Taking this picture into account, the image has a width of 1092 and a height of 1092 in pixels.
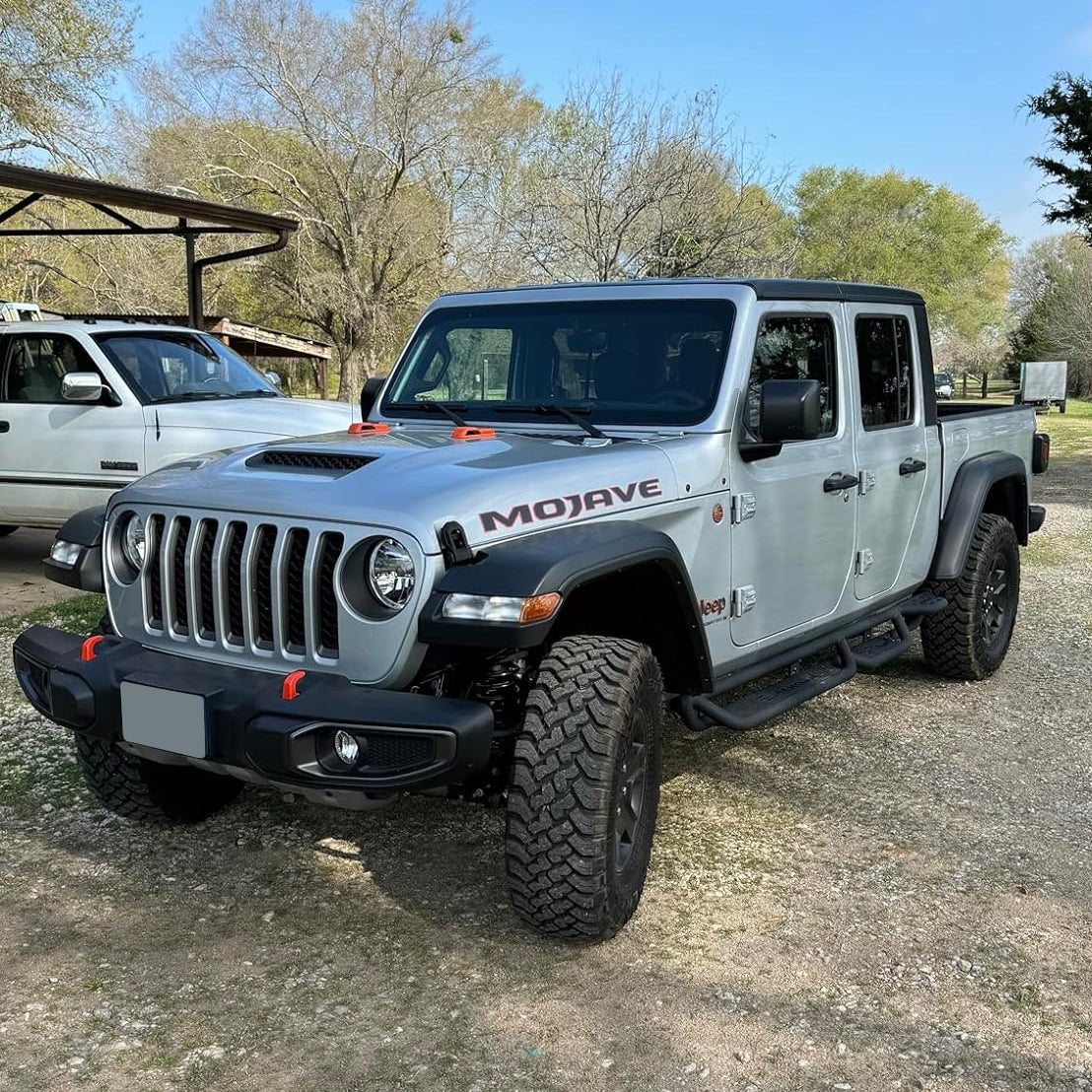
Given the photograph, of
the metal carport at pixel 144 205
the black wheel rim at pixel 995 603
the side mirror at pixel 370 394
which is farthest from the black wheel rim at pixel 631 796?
the metal carport at pixel 144 205

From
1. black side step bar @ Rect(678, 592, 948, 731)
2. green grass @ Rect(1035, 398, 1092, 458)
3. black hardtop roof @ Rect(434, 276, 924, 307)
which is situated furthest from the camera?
green grass @ Rect(1035, 398, 1092, 458)

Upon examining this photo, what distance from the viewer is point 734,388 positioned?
4.06m

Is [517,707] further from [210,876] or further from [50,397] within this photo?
[50,397]

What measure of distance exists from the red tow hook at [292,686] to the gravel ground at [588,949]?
2.68 ft

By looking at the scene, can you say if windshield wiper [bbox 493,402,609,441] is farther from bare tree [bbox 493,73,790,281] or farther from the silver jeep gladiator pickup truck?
bare tree [bbox 493,73,790,281]

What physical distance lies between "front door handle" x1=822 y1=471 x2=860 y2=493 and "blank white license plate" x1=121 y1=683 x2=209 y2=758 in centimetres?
253

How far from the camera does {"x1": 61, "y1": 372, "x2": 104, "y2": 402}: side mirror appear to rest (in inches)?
323

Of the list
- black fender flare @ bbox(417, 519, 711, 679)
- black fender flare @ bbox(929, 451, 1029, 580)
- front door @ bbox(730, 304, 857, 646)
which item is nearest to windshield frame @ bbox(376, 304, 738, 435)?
front door @ bbox(730, 304, 857, 646)

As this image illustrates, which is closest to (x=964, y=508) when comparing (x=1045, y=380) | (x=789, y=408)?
(x=789, y=408)

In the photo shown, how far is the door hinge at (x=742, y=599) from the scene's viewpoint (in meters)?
4.05

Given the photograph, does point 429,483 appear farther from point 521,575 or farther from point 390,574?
point 521,575

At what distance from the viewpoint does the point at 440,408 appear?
454cm

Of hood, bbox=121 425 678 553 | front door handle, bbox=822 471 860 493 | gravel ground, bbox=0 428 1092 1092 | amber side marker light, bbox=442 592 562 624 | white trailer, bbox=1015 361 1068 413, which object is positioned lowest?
gravel ground, bbox=0 428 1092 1092

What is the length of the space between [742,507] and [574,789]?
1.34 m
